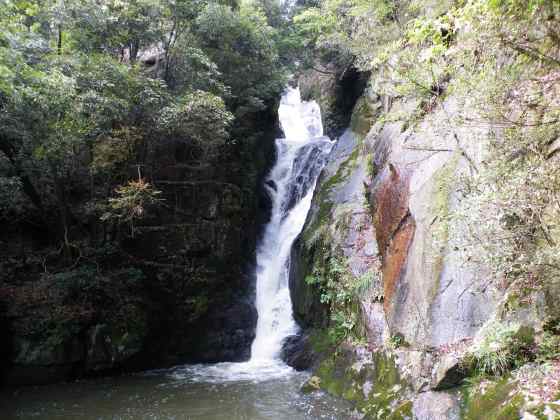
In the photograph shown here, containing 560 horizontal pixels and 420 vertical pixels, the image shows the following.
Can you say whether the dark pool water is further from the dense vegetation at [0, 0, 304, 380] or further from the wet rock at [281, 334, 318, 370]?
the dense vegetation at [0, 0, 304, 380]

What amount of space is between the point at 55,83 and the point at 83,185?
4.10m

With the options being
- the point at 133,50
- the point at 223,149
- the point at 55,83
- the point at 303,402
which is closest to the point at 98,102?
the point at 55,83

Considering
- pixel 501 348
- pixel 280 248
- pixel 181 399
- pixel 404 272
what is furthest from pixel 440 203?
pixel 280 248

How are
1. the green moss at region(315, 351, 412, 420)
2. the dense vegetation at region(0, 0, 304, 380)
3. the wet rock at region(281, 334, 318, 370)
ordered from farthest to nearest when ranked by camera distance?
the wet rock at region(281, 334, 318, 370) → the dense vegetation at region(0, 0, 304, 380) → the green moss at region(315, 351, 412, 420)

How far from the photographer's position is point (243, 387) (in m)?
9.97

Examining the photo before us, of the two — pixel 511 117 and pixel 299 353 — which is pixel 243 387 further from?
pixel 511 117

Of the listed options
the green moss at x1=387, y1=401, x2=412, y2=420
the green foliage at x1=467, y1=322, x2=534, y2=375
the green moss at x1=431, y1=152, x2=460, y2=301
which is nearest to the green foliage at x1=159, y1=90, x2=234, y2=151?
the green moss at x1=431, y1=152, x2=460, y2=301

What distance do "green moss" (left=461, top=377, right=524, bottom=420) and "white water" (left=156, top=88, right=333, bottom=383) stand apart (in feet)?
19.5

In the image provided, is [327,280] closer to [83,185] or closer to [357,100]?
[83,185]

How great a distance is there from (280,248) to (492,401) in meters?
11.4

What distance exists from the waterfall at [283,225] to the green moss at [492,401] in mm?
7662

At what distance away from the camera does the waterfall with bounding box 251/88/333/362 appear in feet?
44.4

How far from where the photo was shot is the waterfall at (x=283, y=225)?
13.5m

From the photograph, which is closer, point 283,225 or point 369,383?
point 369,383
